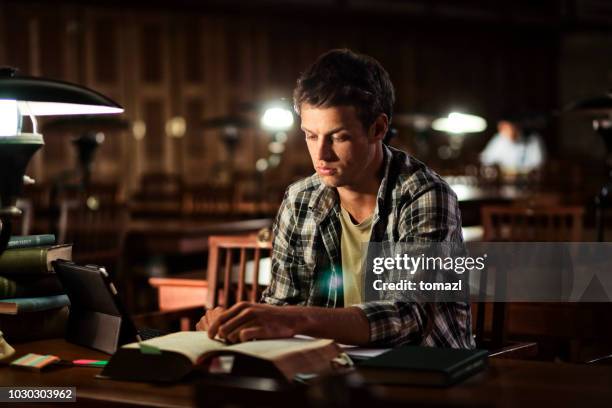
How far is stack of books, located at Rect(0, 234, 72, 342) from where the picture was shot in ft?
7.27

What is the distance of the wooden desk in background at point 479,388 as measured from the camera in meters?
1.54

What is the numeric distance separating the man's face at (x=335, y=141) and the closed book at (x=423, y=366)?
0.50 metres

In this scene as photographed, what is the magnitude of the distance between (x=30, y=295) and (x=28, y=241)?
0.14 meters

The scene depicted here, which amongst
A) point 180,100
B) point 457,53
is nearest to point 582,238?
point 180,100

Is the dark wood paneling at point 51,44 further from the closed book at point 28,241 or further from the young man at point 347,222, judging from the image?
the young man at point 347,222

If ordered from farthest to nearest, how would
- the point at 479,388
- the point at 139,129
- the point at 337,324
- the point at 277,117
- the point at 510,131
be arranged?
1. the point at 139,129
2. the point at 510,131
3. the point at 277,117
4. the point at 337,324
5. the point at 479,388

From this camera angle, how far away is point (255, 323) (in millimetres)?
1800

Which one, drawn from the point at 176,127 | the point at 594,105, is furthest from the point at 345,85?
the point at 176,127

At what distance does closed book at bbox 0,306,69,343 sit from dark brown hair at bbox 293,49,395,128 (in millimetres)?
744

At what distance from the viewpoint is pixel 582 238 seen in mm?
4793

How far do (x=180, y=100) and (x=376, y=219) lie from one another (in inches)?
401

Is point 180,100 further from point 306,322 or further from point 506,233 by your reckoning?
point 306,322

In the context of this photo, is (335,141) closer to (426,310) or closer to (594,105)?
(426,310)

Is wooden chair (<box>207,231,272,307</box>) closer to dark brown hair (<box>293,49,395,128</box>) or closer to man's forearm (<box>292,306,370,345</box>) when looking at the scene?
dark brown hair (<box>293,49,395,128</box>)
